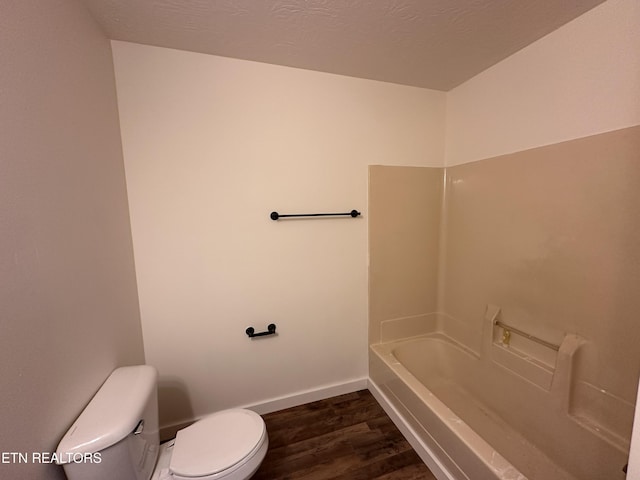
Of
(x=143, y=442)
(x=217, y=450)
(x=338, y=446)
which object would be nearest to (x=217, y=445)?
(x=217, y=450)

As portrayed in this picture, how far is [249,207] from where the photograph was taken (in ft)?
5.13

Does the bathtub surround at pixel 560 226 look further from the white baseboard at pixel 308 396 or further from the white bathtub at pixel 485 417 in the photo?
the white baseboard at pixel 308 396

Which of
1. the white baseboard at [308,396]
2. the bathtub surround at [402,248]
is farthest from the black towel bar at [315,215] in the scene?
the white baseboard at [308,396]

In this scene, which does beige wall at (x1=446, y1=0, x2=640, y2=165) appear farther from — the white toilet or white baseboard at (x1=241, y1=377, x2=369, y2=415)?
the white toilet

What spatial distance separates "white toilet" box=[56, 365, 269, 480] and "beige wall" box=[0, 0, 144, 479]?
2.7 inches

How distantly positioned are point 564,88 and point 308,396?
2378mm

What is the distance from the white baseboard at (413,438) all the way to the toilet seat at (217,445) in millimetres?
926

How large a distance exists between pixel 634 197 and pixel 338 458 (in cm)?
190

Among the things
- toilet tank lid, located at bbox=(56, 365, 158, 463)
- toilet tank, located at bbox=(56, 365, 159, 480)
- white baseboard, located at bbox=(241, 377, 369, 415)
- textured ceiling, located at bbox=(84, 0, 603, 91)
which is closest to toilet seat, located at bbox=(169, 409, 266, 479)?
toilet tank, located at bbox=(56, 365, 159, 480)

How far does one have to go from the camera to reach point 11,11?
0.70m

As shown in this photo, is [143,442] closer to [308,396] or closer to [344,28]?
[308,396]

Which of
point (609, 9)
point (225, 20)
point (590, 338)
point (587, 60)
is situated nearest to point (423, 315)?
point (590, 338)

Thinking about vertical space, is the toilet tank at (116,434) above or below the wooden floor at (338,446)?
above

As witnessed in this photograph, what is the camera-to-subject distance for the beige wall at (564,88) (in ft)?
3.38
